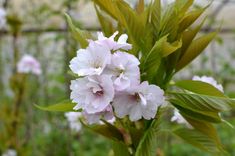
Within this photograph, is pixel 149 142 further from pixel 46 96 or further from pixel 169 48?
pixel 46 96

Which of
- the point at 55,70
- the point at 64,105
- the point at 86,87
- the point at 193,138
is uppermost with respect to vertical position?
the point at 86,87

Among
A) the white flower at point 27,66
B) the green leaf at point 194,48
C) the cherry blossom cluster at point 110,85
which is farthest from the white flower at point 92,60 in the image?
the white flower at point 27,66

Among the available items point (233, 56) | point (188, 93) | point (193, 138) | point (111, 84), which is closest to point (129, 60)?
point (111, 84)

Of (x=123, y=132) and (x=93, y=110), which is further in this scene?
(x=123, y=132)

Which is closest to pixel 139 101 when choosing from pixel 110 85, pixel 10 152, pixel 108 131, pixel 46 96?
pixel 110 85

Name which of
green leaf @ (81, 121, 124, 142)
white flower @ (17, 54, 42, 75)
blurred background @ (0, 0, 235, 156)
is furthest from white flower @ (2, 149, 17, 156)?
green leaf @ (81, 121, 124, 142)

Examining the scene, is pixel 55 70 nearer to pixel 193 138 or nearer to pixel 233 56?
pixel 233 56

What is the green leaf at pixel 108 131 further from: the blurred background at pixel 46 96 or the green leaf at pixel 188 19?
the blurred background at pixel 46 96
